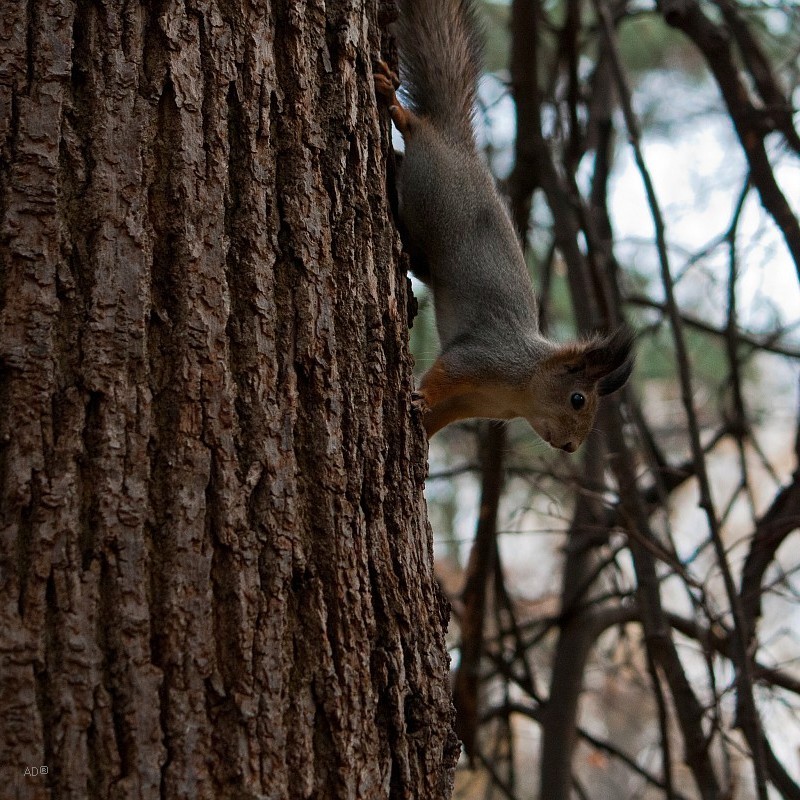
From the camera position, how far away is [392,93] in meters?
2.04

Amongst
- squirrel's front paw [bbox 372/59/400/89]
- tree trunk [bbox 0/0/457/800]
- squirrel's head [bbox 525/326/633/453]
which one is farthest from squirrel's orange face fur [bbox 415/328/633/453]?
tree trunk [bbox 0/0/457/800]

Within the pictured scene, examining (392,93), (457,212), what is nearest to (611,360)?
(457,212)

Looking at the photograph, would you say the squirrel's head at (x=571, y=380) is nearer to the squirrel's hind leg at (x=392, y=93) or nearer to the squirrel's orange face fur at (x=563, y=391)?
the squirrel's orange face fur at (x=563, y=391)

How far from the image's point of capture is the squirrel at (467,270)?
2.33 metres

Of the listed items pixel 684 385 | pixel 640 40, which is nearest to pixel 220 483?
pixel 684 385

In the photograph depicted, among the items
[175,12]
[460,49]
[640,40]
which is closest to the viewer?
[175,12]

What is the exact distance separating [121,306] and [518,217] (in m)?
2.08

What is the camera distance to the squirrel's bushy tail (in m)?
2.47

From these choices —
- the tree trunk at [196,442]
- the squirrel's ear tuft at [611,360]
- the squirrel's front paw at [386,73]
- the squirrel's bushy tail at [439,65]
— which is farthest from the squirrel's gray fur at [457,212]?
the tree trunk at [196,442]

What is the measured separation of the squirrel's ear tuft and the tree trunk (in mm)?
1295

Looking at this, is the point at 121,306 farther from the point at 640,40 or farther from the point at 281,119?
the point at 640,40

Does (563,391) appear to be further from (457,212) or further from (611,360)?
(457,212)

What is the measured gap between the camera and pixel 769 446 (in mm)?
7918

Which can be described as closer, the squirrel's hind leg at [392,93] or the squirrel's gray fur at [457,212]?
the squirrel's hind leg at [392,93]
